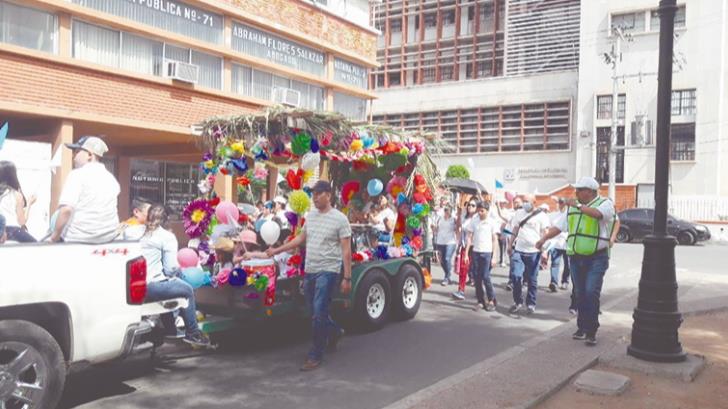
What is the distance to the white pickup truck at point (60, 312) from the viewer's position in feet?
13.5

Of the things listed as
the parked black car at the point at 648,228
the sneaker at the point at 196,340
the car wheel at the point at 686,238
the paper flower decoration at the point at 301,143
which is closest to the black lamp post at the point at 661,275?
the paper flower decoration at the point at 301,143

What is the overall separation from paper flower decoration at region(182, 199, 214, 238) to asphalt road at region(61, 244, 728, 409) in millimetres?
Answer: 1413

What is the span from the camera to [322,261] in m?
6.12

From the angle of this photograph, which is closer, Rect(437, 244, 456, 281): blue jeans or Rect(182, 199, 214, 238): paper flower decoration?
Rect(182, 199, 214, 238): paper flower decoration

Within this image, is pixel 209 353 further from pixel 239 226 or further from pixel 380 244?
pixel 380 244

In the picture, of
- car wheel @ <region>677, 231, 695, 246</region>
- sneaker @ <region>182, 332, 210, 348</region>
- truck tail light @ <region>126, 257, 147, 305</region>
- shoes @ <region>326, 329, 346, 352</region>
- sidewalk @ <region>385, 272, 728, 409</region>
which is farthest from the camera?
car wheel @ <region>677, 231, 695, 246</region>

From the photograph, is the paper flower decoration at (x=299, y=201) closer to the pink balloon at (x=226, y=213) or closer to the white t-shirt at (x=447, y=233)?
the pink balloon at (x=226, y=213)

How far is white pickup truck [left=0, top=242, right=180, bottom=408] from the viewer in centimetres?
413

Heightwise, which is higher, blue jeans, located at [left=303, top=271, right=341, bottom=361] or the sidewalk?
blue jeans, located at [left=303, top=271, right=341, bottom=361]

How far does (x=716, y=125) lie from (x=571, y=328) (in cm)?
3011

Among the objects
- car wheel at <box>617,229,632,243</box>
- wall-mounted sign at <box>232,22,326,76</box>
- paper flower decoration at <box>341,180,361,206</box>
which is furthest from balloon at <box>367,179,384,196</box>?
car wheel at <box>617,229,632,243</box>

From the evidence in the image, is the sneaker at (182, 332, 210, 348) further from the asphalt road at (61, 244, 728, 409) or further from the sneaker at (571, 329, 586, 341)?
the sneaker at (571, 329, 586, 341)

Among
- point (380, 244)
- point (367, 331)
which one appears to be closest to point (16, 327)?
point (367, 331)

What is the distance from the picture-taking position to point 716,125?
32.6 m
